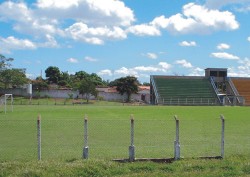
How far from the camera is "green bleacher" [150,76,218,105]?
78700mm

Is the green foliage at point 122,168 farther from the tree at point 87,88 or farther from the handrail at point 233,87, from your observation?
the handrail at point 233,87

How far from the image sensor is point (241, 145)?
15031 millimetres

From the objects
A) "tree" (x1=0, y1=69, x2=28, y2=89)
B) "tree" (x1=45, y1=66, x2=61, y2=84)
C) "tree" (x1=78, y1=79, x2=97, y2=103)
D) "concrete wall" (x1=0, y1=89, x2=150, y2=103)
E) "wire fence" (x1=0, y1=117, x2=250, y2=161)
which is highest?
"tree" (x1=45, y1=66, x2=61, y2=84)

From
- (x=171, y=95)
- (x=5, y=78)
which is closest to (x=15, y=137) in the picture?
(x=171, y=95)

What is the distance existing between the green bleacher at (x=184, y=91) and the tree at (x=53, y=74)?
37171mm

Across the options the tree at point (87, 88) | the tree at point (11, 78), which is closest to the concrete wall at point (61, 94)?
the tree at point (11, 78)

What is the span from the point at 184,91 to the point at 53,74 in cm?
4690

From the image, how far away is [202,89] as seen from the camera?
85.2m

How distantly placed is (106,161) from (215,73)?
272 ft

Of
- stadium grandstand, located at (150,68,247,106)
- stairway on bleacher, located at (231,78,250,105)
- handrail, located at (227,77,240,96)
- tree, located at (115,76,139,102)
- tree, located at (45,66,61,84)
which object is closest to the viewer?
stadium grandstand, located at (150,68,247,106)

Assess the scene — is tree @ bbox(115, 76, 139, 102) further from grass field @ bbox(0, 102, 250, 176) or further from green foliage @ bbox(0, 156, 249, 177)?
green foliage @ bbox(0, 156, 249, 177)

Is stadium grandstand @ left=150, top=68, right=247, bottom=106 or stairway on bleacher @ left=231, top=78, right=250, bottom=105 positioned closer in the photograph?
stadium grandstand @ left=150, top=68, right=247, bottom=106

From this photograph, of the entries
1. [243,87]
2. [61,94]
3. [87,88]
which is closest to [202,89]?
[243,87]

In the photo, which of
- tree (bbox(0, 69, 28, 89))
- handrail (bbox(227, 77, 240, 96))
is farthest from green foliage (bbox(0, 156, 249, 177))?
tree (bbox(0, 69, 28, 89))
